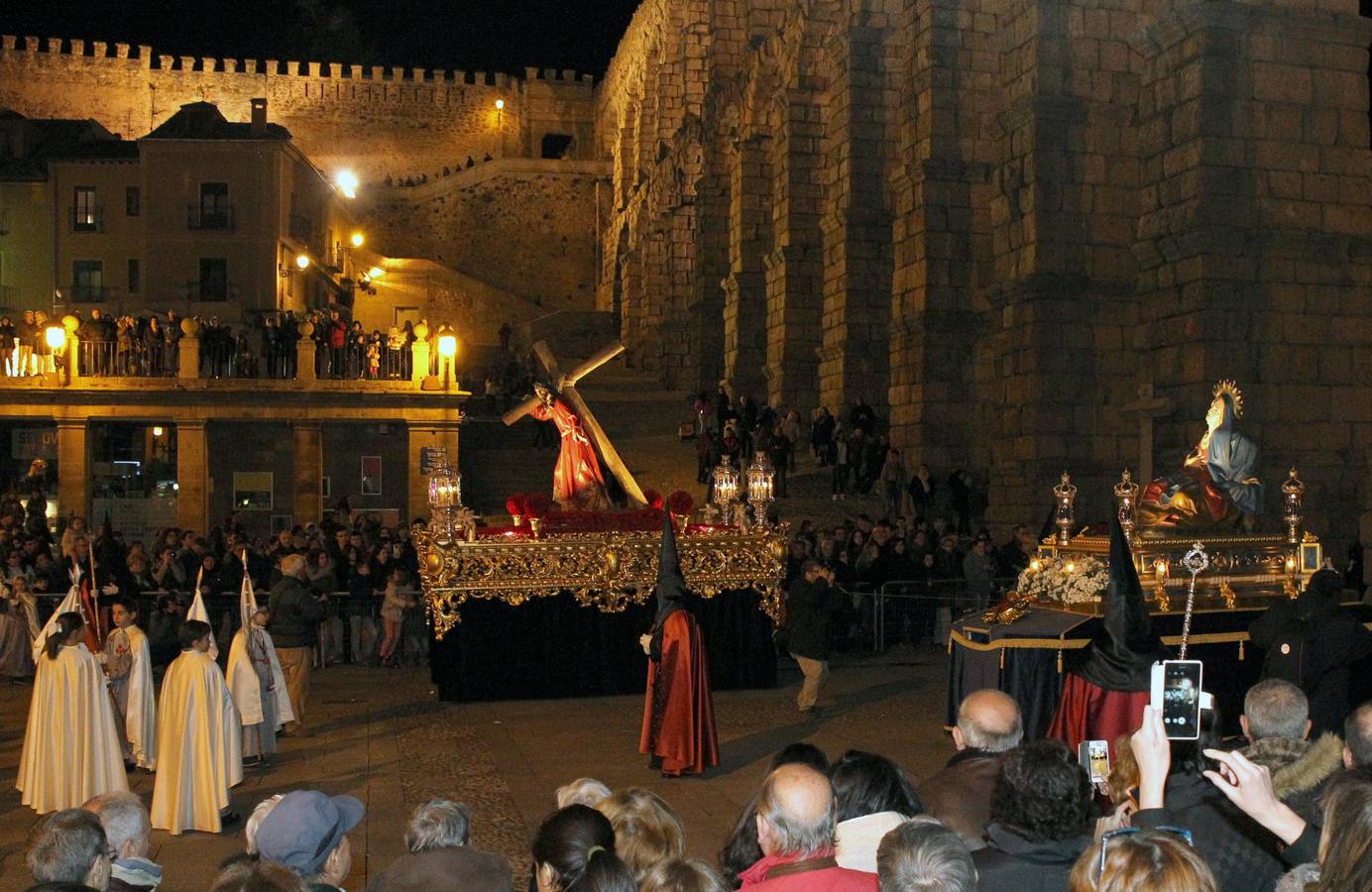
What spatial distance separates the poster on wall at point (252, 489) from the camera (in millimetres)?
29422

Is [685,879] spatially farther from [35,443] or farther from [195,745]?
[35,443]

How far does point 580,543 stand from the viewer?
12930 mm

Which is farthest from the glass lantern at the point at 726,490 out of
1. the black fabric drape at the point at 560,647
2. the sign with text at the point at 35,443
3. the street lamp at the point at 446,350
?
the sign with text at the point at 35,443

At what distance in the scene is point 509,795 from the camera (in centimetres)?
910

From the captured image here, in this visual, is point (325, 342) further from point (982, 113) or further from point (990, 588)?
point (990, 588)

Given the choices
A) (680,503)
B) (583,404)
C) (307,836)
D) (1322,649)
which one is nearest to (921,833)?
(307,836)

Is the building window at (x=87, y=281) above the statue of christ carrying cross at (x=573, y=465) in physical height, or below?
above

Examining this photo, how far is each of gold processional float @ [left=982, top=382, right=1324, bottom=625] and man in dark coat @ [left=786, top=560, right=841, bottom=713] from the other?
257 cm

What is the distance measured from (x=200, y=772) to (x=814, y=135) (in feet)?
77.8

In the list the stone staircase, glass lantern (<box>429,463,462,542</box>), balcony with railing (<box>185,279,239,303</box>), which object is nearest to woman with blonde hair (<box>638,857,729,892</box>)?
glass lantern (<box>429,463,462,542</box>)

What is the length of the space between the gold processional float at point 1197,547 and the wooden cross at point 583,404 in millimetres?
5493

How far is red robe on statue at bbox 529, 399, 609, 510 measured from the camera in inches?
556

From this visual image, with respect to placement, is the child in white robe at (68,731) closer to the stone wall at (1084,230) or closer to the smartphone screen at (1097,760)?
the smartphone screen at (1097,760)

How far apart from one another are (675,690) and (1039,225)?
11868 mm
